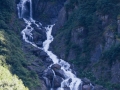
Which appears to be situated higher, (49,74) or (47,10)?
(47,10)

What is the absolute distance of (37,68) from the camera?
5459 cm

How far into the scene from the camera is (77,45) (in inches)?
2393

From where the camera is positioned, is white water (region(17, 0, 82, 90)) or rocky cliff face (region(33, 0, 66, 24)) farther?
rocky cliff face (region(33, 0, 66, 24))

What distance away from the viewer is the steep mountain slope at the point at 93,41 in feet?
175

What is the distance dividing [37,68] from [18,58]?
348cm

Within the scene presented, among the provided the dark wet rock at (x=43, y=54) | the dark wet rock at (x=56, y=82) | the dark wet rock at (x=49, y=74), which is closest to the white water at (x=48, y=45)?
the dark wet rock at (x=56, y=82)

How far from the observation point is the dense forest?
5000 centimetres

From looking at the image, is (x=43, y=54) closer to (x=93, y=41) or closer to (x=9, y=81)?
(x=93, y=41)

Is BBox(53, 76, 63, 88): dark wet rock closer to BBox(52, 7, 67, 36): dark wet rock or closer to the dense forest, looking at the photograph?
the dense forest

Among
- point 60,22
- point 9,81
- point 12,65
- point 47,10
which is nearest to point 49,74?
point 12,65

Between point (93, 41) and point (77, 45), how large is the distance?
3.18 meters

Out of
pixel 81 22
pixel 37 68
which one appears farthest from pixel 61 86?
pixel 81 22

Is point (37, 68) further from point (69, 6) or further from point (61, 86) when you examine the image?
point (69, 6)

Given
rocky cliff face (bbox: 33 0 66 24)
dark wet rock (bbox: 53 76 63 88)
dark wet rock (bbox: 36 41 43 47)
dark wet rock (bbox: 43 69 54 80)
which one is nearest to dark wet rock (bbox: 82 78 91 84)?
dark wet rock (bbox: 53 76 63 88)
